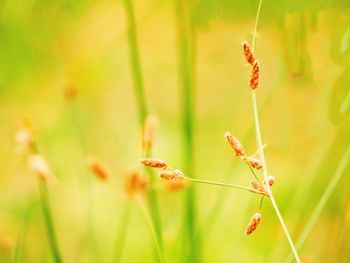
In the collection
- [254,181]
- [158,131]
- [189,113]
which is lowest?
[254,181]

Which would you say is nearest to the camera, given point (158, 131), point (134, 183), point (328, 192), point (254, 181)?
point (254, 181)

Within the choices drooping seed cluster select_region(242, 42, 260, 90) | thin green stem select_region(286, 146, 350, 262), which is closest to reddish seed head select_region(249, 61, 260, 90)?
drooping seed cluster select_region(242, 42, 260, 90)

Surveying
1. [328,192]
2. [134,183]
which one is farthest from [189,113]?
[328,192]

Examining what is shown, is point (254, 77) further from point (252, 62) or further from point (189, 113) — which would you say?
point (189, 113)

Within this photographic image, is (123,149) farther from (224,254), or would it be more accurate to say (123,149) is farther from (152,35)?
(224,254)

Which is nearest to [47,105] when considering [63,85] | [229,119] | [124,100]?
[63,85]

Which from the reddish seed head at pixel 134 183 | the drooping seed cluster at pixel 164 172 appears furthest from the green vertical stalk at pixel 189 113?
the drooping seed cluster at pixel 164 172

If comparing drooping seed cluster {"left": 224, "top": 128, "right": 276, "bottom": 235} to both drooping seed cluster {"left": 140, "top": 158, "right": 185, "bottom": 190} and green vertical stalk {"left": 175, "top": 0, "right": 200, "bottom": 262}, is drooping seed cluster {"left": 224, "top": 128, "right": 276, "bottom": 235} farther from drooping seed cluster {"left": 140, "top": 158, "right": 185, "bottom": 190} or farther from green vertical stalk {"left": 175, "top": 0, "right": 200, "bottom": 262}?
green vertical stalk {"left": 175, "top": 0, "right": 200, "bottom": 262}

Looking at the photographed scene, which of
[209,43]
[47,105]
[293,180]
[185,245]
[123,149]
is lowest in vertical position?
[185,245]
